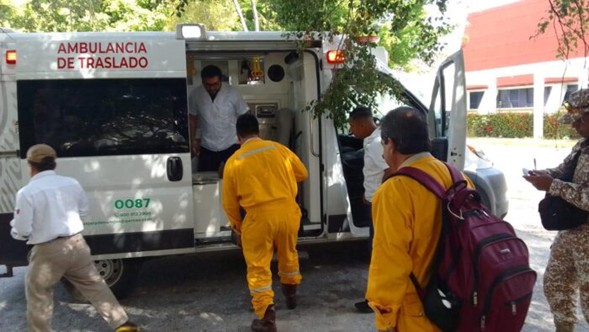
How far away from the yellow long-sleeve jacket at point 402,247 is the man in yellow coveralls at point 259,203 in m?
2.11

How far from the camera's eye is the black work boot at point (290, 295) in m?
4.68

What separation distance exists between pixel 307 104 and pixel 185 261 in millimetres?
2537

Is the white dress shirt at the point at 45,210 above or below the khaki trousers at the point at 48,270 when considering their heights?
above

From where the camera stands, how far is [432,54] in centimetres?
507

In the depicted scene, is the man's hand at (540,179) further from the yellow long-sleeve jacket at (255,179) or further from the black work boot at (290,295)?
the black work boot at (290,295)

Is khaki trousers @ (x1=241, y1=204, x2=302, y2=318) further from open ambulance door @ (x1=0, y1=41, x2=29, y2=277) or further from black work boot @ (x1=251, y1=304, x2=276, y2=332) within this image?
open ambulance door @ (x1=0, y1=41, x2=29, y2=277)

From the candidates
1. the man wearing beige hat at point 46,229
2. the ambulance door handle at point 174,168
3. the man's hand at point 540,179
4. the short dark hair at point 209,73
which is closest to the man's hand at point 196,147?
the short dark hair at point 209,73

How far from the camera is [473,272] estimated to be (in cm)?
196

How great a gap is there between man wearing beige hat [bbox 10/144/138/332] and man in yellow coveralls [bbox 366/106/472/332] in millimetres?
2532

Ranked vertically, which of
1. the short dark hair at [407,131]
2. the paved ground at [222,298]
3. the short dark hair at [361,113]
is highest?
the short dark hair at [361,113]

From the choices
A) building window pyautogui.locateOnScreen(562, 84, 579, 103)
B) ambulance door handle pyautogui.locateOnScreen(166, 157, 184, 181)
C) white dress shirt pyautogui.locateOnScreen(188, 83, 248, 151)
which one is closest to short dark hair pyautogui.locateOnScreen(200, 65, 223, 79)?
white dress shirt pyautogui.locateOnScreen(188, 83, 248, 151)

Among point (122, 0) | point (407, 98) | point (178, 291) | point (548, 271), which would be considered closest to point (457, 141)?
point (407, 98)

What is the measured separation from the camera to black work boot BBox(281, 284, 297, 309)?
4.68 m

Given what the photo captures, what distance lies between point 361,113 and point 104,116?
2.22m
